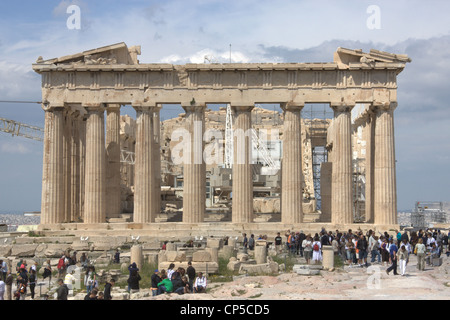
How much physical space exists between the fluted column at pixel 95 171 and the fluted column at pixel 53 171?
1857 millimetres

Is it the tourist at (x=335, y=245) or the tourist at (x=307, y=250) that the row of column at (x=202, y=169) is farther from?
the tourist at (x=307, y=250)

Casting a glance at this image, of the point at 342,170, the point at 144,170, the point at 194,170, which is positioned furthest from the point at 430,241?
the point at 144,170

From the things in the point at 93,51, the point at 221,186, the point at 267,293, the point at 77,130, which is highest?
the point at 93,51

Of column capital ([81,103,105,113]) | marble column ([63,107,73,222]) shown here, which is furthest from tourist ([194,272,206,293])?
marble column ([63,107,73,222])

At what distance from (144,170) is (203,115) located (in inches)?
219

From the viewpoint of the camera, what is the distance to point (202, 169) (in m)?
48.5

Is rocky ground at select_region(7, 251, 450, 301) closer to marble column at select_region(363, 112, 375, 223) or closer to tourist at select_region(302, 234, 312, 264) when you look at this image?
tourist at select_region(302, 234, 312, 264)

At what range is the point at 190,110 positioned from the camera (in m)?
48.4

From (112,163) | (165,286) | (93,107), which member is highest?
(93,107)

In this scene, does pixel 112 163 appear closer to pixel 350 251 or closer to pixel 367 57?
pixel 367 57

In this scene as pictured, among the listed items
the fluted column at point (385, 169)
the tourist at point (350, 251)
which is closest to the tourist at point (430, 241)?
the tourist at point (350, 251)
